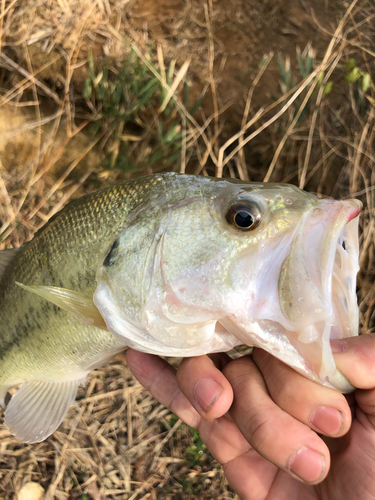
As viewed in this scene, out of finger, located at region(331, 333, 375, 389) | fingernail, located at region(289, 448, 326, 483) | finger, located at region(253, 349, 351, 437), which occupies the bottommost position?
fingernail, located at region(289, 448, 326, 483)

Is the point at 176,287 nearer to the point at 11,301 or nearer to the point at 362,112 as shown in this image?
the point at 11,301

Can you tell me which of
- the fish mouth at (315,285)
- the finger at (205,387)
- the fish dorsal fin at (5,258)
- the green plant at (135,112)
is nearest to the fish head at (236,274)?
the fish mouth at (315,285)

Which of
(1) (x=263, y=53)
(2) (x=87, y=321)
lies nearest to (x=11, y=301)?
(2) (x=87, y=321)

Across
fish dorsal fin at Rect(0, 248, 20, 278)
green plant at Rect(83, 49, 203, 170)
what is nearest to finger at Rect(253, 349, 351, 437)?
fish dorsal fin at Rect(0, 248, 20, 278)

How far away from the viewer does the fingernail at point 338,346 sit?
1008 millimetres

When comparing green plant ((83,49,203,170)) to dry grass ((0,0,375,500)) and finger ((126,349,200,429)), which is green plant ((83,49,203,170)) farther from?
finger ((126,349,200,429))

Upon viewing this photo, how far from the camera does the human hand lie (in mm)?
995

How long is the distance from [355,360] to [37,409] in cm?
152

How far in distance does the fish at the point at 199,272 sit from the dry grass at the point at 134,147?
4.58 ft

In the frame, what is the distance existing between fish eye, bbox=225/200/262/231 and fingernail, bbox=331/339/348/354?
45 centimetres

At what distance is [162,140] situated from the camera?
280cm

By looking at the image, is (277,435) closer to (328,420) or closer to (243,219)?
(328,420)

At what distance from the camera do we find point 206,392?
1138 millimetres

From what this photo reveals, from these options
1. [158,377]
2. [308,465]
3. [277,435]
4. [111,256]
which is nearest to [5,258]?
[111,256]
